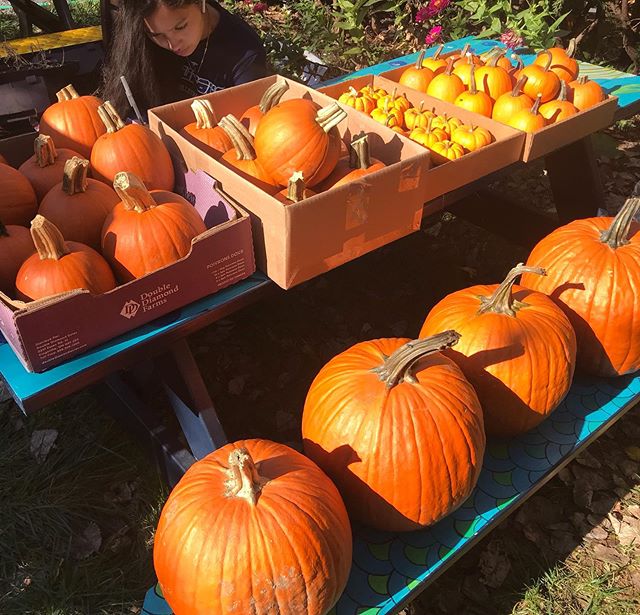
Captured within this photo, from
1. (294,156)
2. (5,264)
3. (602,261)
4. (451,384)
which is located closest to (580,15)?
(602,261)

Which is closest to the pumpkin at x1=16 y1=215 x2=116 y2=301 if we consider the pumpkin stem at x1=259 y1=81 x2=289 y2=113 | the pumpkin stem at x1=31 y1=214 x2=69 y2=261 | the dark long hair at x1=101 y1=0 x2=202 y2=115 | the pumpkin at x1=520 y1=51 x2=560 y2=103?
the pumpkin stem at x1=31 y1=214 x2=69 y2=261

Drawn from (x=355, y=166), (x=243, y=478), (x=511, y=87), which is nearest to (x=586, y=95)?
(x=511, y=87)

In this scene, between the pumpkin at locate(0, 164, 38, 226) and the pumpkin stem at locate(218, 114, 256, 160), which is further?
the pumpkin stem at locate(218, 114, 256, 160)

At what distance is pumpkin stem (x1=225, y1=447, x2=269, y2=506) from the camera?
1.25m

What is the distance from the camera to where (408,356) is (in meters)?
1.44

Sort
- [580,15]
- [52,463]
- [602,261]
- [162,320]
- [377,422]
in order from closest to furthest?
[377,422] < [162,320] < [602,261] < [52,463] < [580,15]

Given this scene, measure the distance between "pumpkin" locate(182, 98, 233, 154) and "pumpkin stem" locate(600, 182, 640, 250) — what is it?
4.14 feet

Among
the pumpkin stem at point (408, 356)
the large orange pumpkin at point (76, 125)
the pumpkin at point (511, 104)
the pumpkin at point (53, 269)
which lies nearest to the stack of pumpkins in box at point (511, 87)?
the pumpkin at point (511, 104)

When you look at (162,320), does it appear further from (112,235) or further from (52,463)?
(52,463)

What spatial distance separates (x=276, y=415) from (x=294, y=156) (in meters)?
1.19

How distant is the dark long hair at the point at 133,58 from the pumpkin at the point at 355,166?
50.4 inches

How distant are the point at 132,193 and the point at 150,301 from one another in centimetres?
30

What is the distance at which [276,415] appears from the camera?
2.55m

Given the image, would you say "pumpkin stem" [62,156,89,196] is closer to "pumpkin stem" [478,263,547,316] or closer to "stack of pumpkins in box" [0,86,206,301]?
"stack of pumpkins in box" [0,86,206,301]
